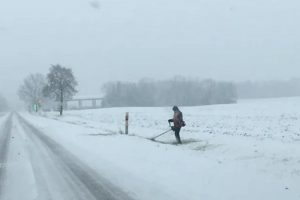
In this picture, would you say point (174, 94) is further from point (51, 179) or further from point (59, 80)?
point (51, 179)

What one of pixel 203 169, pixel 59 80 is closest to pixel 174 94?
pixel 59 80

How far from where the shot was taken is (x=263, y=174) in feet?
33.6

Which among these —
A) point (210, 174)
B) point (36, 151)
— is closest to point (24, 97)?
point (36, 151)

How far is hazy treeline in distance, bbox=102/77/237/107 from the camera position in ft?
491

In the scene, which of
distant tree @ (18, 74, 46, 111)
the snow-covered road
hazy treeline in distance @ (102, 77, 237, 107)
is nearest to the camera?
the snow-covered road

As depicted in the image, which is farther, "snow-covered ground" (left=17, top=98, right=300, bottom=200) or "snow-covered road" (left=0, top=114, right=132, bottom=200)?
"snow-covered road" (left=0, top=114, right=132, bottom=200)

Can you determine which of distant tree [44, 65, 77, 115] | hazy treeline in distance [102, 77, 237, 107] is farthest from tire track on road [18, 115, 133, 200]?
hazy treeline in distance [102, 77, 237, 107]

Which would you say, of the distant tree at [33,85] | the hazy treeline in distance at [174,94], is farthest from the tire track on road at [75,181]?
the hazy treeline in distance at [174,94]

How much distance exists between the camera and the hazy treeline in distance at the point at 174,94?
150 meters

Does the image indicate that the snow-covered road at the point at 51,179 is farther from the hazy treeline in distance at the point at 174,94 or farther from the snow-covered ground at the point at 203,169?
the hazy treeline in distance at the point at 174,94

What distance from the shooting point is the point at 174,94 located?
160375 millimetres

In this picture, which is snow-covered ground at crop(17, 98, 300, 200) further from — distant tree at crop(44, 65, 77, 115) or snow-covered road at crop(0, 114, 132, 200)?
distant tree at crop(44, 65, 77, 115)

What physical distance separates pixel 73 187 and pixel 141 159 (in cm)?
432

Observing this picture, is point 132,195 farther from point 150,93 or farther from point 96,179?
point 150,93
